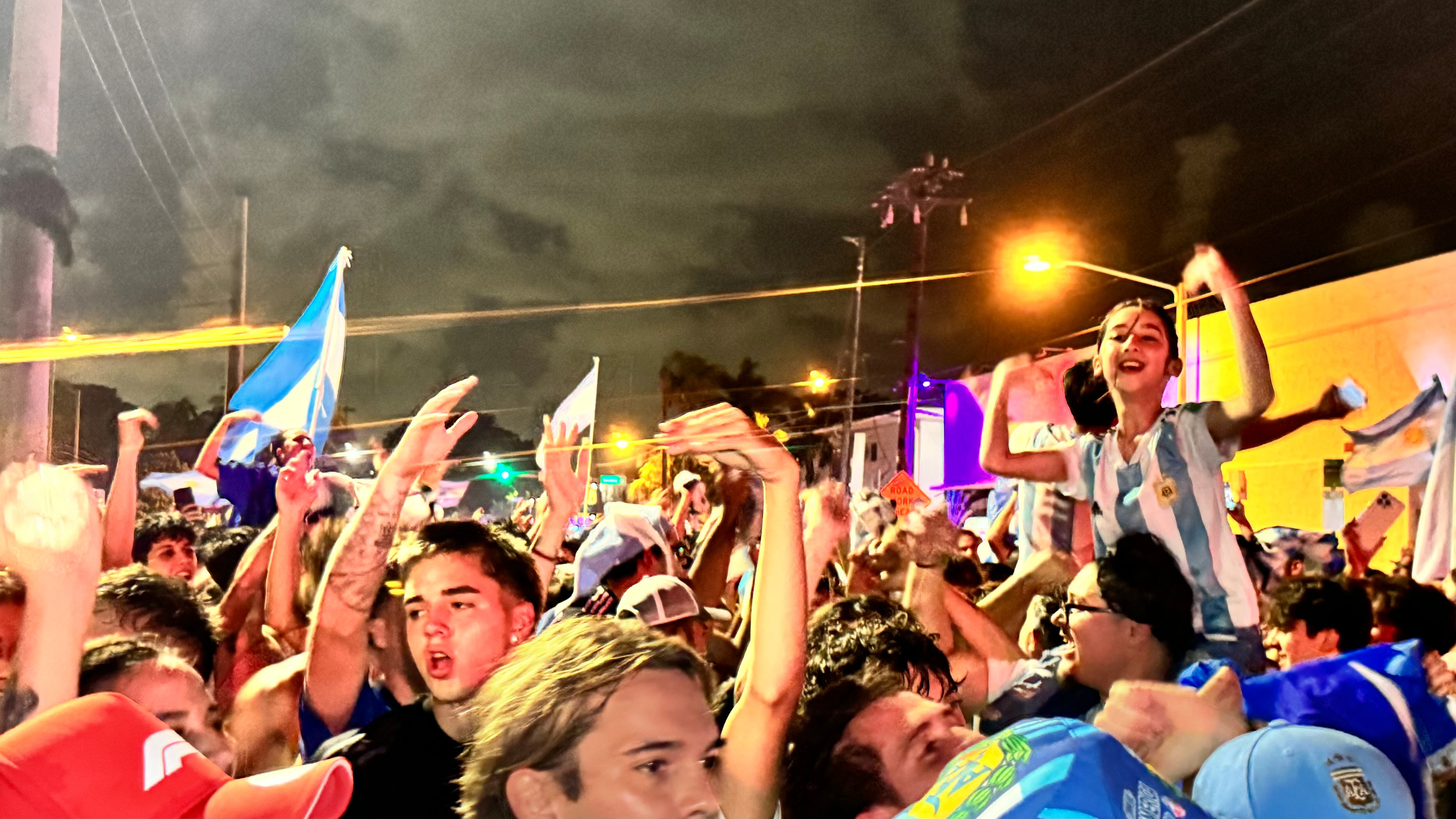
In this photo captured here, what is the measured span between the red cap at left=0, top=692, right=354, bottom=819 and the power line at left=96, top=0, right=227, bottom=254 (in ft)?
3.05

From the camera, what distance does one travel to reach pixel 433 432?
182cm

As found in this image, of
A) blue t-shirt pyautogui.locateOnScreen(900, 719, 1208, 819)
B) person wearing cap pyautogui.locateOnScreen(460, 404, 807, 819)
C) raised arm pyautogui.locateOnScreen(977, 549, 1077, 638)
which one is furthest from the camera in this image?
raised arm pyautogui.locateOnScreen(977, 549, 1077, 638)

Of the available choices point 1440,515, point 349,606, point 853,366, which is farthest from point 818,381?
point 1440,515

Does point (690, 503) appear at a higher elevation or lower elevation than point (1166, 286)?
lower

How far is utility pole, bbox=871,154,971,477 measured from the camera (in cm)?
186

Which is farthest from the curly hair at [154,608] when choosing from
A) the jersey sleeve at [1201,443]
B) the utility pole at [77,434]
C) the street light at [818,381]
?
the jersey sleeve at [1201,443]

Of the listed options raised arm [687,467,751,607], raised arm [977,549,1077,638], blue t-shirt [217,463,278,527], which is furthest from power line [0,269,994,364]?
raised arm [977,549,1077,638]

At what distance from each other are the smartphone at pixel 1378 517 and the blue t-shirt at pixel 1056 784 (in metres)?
0.97

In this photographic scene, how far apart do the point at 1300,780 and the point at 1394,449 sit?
0.76 meters

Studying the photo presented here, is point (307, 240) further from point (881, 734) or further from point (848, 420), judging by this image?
point (881, 734)

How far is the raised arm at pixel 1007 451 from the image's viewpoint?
73.9 inches

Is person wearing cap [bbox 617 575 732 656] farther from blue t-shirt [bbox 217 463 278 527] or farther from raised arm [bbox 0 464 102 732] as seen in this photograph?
raised arm [bbox 0 464 102 732]

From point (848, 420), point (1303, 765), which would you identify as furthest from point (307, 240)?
point (1303, 765)

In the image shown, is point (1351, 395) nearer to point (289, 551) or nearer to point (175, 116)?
point (289, 551)
